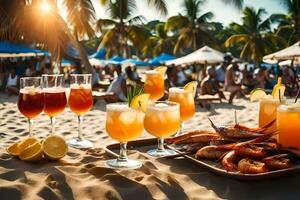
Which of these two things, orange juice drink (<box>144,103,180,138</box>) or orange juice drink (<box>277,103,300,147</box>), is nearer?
orange juice drink (<box>277,103,300,147</box>)

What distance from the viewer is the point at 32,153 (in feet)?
7.33

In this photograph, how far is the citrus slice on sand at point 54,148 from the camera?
2219 mm

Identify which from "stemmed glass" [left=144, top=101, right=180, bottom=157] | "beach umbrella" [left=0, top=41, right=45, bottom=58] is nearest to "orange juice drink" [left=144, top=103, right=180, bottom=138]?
"stemmed glass" [left=144, top=101, right=180, bottom=157]

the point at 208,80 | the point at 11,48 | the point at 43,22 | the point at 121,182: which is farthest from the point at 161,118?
the point at 11,48

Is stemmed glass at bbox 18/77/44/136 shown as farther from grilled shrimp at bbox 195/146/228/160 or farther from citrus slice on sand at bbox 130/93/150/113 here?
grilled shrimp at bbox 195/146/228/160

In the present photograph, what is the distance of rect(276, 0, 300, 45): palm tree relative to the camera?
33.2 metres

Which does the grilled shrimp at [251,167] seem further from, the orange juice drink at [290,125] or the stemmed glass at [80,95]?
the stemmed glass at [80,95]

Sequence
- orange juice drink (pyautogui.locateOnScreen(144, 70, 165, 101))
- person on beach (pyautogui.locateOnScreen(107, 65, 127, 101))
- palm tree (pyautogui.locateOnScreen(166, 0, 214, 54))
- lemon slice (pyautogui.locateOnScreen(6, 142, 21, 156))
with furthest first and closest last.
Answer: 1. palm tree (pyautogui.locateOnScreen(166, 0, 214, 54))
2. person on beach (pyautogui.locateOnScreen(107, 65, 127, 101))
3. orange juice drink (pyautogui.locateOnScreen(144, 70, 165, 101))
4. lemon slice (pyautogui.locateOnScreen(6, 142, 21, 156))

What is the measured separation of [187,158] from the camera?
2131mm

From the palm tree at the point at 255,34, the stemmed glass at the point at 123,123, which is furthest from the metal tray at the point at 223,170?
the palm tree at the point at 255,34

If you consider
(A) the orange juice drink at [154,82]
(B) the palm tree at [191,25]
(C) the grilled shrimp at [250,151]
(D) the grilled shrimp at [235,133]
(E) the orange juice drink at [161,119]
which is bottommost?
(C) the grilled shrimp at [250,151]

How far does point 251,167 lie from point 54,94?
1366 mm

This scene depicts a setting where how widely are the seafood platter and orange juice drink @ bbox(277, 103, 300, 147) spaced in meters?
0.05

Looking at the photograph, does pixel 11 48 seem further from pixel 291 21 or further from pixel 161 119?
pixel 291 21
